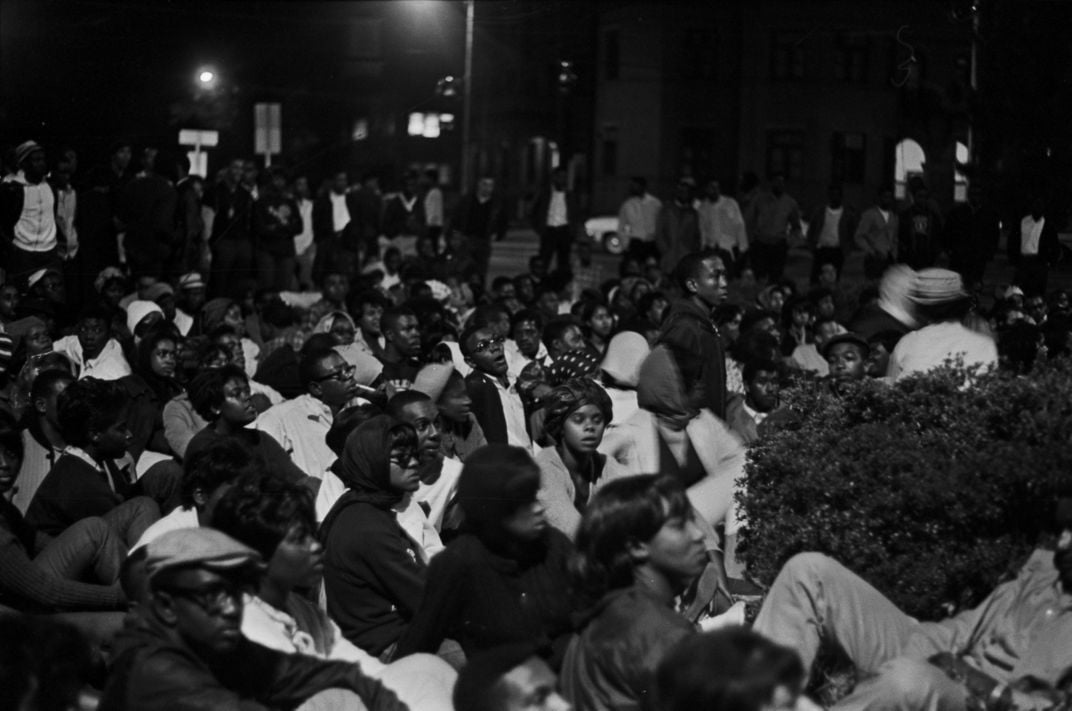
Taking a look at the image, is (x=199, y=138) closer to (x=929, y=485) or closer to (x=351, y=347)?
(x=351, y=347)

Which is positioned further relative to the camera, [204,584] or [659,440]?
[659,440]

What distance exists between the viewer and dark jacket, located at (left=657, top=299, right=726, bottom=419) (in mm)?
9047

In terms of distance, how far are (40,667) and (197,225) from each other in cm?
1289

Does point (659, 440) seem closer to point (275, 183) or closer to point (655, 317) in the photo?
point (655, 317)

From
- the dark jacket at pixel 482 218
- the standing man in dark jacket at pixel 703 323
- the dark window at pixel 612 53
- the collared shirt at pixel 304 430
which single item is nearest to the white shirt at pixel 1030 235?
the standing man in dark jacket at pixel 703 323

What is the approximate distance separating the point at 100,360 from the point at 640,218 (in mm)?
12291

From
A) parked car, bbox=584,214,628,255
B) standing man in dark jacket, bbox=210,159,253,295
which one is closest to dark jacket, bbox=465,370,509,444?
standing man in dark jacket, bbox=210,159,253,295

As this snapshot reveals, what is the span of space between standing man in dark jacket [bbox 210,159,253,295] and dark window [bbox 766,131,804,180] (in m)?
8.30

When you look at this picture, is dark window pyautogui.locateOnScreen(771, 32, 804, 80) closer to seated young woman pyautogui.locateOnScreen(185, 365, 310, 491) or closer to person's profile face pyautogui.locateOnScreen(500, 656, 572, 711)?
seated young woman pyautogui.locateOnScreen(185, 365, 310, 491)

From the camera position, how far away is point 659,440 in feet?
26.8

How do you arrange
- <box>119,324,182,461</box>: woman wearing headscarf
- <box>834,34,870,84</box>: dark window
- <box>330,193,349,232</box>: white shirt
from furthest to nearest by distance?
1. <box>330,193,349,232</box>: white shirt
2. <box>834,34,870,84</box>: dark window
3. <box>119,324,182,461</box>: woman wearing headscarf

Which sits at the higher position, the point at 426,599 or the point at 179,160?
the point at 179,160

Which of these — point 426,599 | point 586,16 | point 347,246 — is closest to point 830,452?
point 426,599

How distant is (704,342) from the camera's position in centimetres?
912
